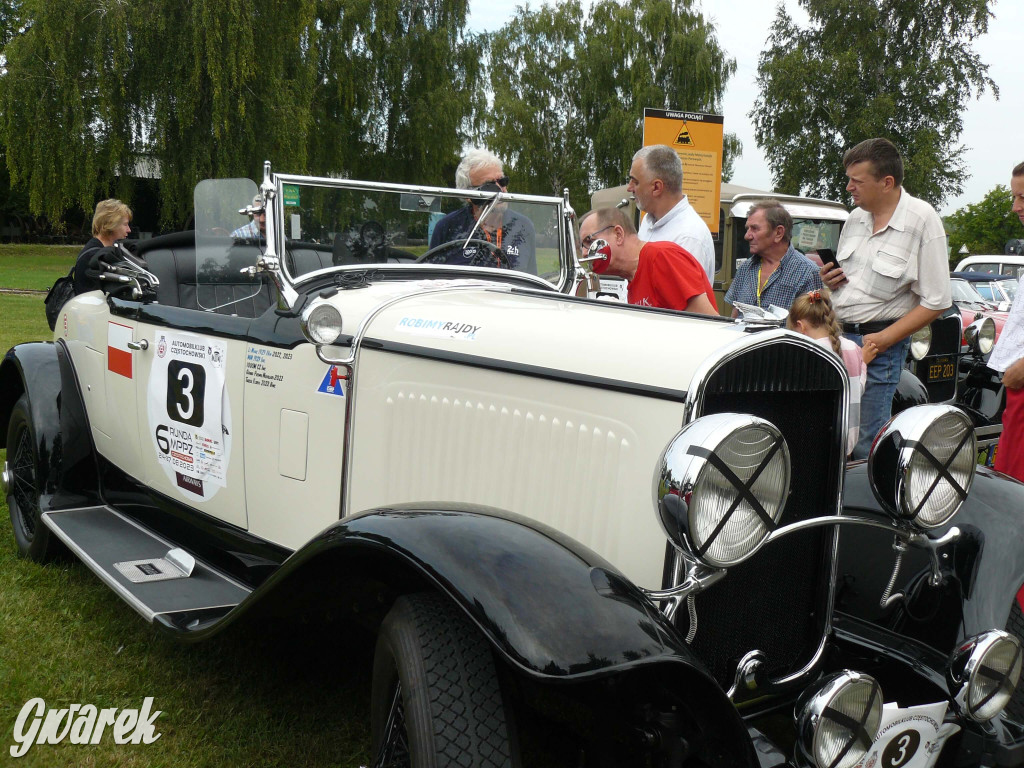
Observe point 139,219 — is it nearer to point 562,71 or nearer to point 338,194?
point 562,71

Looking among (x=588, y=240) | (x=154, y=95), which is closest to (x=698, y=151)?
(x=588, y=240)

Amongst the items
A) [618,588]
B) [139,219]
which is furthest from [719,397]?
[139,219]

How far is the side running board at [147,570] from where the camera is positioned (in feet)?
8.98

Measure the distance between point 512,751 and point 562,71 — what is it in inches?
1208

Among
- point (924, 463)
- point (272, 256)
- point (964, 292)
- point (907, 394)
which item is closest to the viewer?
point (924, 463)

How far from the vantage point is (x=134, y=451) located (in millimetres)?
3785

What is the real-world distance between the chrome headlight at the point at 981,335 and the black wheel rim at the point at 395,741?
21.2 feet

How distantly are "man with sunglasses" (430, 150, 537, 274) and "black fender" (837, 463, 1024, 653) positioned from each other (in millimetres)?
1618

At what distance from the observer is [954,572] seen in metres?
2.58

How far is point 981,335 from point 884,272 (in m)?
3.62

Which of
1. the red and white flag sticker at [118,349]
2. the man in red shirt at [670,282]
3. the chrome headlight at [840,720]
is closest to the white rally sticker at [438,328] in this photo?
the man in red shirt at [670,282]

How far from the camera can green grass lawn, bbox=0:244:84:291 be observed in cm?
2255

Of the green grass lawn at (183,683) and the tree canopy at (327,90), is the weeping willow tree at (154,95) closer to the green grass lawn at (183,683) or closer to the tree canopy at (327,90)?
the tree canopy at (327,90)

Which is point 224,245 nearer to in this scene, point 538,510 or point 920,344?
point 538,510
